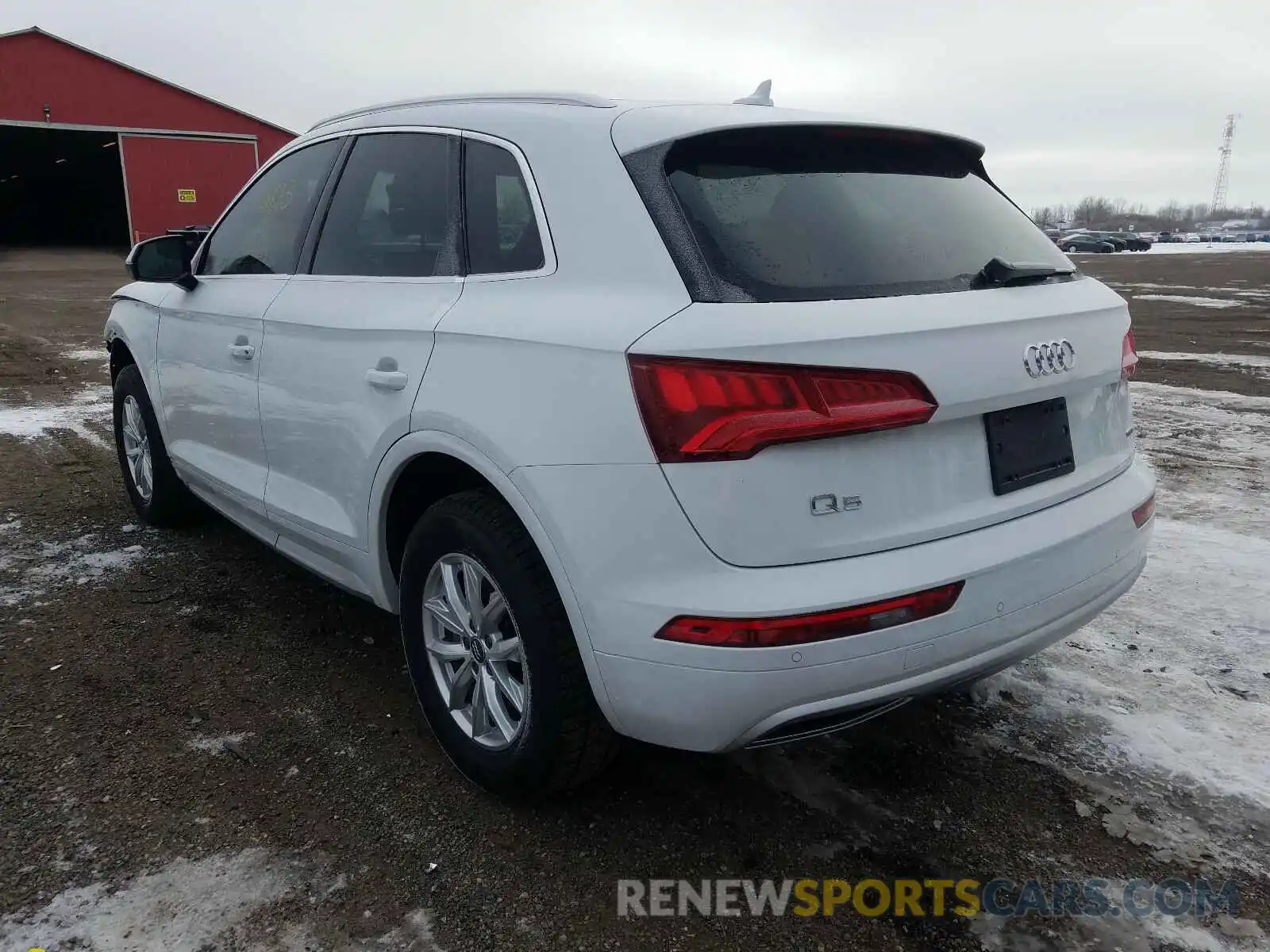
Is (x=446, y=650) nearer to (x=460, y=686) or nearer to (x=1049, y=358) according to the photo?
(x=460, y=686)

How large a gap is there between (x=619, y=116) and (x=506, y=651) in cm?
135

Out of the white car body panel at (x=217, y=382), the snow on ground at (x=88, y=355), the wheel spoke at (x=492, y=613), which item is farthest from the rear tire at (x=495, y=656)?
the snow on ground at (x=88, y=355)

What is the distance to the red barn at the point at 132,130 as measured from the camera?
983 inches

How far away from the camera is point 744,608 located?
1.92 m

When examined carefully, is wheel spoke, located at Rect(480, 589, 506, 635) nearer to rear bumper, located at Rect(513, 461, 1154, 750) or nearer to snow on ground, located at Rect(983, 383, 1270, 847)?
rear bumper, located at Rect(513, 461, 1154, 750)

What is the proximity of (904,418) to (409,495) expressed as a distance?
1431mm

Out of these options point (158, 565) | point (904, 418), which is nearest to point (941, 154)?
point (904, 418)

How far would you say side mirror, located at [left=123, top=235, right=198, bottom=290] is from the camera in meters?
4.06

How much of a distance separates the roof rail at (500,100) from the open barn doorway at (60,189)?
28060 mm

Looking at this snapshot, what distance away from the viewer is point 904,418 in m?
1.99

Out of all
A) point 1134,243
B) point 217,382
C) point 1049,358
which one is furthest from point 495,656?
point 1134,243

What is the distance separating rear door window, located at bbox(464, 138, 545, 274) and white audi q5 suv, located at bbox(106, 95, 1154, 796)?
0.4 inches

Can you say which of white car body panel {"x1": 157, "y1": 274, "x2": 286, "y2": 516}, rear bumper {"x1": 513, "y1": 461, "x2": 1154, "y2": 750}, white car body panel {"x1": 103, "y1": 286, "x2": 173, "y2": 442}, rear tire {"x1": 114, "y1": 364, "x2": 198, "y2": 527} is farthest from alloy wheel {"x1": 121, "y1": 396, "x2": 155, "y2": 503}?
rear bumper {"x1": 513, "y1": 461, "x2": 1154, "y2": 750}

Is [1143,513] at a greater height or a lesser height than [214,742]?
greater
